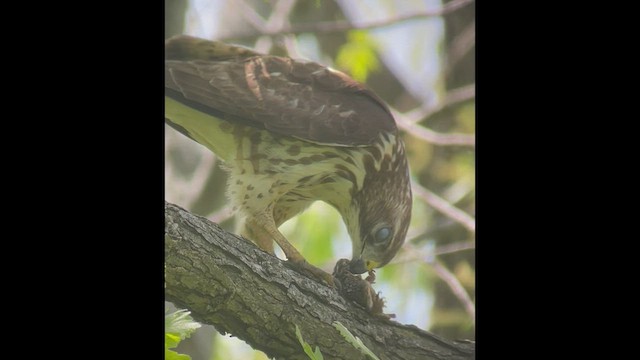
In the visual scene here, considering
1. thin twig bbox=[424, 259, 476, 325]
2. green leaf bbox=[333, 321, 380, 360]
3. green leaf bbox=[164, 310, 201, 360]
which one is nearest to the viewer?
green leaf bbox=[164, 310, 201, 360]

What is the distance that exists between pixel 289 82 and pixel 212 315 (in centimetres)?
54

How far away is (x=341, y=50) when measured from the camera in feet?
7.38

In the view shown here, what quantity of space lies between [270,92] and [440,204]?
0.48 m

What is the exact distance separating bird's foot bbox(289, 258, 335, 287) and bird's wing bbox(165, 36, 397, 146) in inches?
10.7

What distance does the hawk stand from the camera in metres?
2.18

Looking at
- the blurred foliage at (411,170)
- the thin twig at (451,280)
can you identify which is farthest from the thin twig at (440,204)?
the thin twig at (451,280)

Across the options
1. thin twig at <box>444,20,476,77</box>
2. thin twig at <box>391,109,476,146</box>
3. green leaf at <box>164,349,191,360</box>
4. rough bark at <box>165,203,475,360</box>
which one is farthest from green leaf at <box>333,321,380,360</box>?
thin twig at <box>444,20,476,77</box>

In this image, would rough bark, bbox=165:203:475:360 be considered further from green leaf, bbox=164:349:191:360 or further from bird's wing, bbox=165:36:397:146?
bird's wing, bbox=165:36:397:146

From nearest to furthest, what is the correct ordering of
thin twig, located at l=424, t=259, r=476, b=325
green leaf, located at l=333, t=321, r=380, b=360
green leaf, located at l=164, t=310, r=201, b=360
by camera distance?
green leaf, located at l=164, t=310, r=201, b=360
green leaf, located at l=333, t=321, r=380, b=360
thin twig, located at l=424, t=259, r=476, b=325

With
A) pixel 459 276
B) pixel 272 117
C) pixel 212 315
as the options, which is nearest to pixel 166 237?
pixel 212 315

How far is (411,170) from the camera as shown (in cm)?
230

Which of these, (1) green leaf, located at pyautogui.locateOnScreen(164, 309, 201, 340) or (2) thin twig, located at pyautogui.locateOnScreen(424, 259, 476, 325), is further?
A: (2) thin twig, located at pyautogui.locateOnScreen(424, 259, 476, 325)

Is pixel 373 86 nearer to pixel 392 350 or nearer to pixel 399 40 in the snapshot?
pixel 399 40

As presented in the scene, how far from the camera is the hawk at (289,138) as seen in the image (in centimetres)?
218
